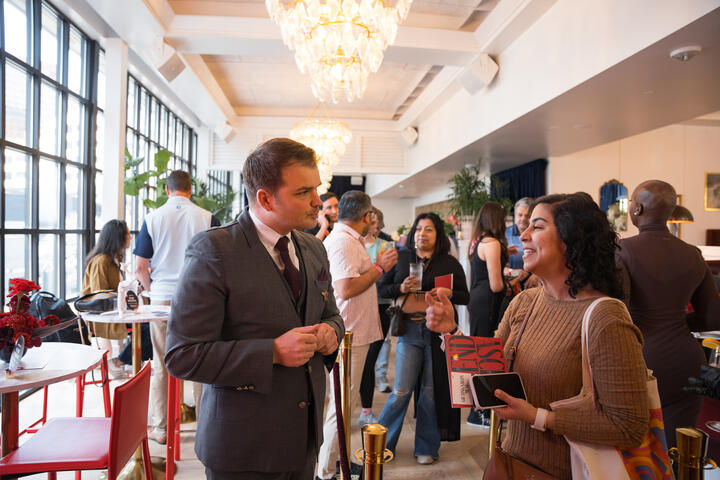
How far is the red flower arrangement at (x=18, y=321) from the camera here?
1819mm

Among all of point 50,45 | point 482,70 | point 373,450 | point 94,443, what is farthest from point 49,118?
point 373,450

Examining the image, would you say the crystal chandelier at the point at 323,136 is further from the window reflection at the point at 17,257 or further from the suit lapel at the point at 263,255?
the suit lapel at the point at 263,255

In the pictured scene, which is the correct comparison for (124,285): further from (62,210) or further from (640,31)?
(640,31)

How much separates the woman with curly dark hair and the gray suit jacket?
0.60 m

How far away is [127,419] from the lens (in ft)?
5.78

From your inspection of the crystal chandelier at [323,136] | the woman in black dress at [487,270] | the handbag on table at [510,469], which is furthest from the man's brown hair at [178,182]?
the crystal chandelier at [323,136]

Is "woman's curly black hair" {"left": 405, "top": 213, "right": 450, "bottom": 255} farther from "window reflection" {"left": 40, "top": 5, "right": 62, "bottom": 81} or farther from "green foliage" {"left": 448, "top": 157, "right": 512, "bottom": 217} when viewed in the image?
"green foliage" {"left": 448, "top": 157, "right": 512, "bottom": 217}

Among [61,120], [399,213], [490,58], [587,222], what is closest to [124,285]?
[587,222]

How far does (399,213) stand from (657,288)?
18.0 m

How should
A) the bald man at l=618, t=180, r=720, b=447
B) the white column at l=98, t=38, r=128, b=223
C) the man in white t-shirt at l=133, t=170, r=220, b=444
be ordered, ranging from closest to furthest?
the bald man at l=618, t=180, r=720, b=447 < the man in white t-shirt at l=133, t=170, r=220, b=444 < the white column at l=98, t=38, r=128, b=223

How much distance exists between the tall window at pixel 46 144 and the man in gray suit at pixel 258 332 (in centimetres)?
376

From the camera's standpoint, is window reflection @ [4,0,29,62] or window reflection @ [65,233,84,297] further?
window reflection @ [65,233,84,297]

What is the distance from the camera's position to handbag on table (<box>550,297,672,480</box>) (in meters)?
1.16

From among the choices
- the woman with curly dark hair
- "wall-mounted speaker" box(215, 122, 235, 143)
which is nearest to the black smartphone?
the woman with curly dark hair
